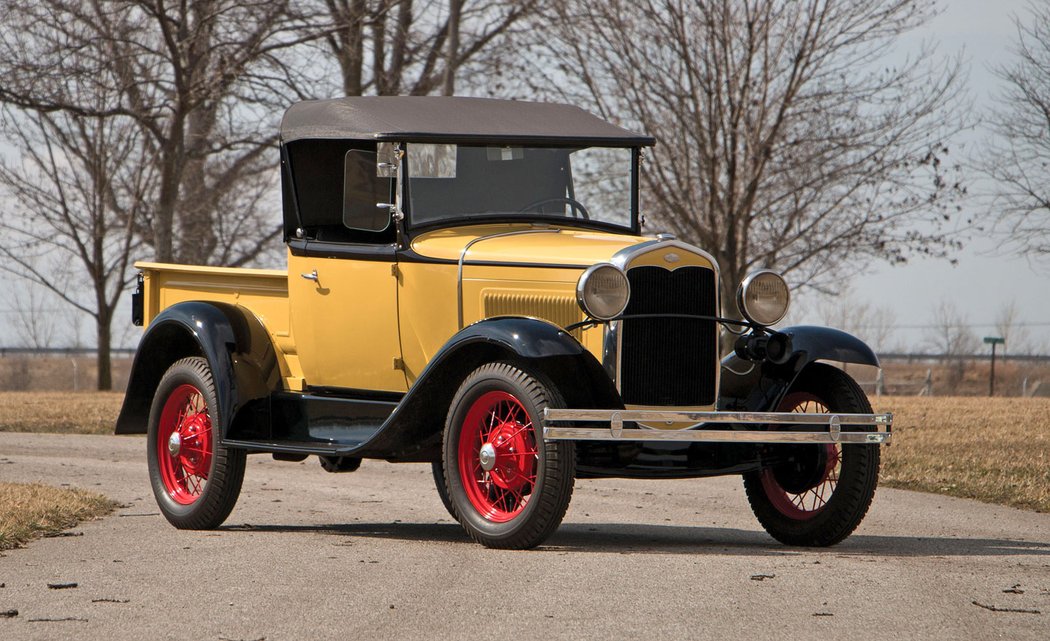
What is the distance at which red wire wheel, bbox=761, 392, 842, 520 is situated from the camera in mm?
8203

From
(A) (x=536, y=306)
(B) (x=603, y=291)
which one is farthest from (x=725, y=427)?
(A) (x=536, y=306)

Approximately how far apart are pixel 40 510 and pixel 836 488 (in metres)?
4.78

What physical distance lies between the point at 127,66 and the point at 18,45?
1.60 meters

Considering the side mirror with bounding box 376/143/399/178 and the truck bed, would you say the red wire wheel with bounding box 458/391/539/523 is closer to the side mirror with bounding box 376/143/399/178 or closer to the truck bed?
the side mirror with bounding box 376/143/399/178

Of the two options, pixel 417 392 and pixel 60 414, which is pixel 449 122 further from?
pixel 60 414

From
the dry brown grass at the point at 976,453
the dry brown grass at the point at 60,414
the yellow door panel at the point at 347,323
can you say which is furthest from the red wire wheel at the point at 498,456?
the dry brown grass at the point at 60,414

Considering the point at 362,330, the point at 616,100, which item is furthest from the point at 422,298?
the point at 616,100

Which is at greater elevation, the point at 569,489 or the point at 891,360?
the point at 569,489

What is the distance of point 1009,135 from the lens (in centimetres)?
2378

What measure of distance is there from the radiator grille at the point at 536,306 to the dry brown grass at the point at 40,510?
283 centimetres

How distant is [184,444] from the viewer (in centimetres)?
937

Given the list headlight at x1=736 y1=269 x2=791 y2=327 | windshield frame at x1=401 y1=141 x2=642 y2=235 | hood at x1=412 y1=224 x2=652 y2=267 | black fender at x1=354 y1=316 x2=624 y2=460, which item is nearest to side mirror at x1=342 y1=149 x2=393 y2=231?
windshield frame at x1=401 y1=141 x2=642 y2=235

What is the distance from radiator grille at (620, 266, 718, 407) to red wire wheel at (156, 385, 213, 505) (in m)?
3.01

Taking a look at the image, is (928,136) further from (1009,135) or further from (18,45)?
(18,45)
